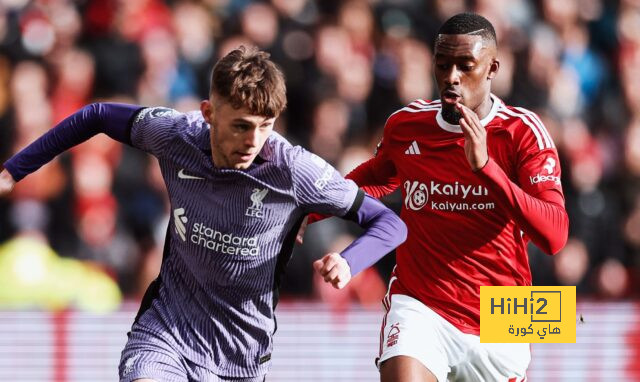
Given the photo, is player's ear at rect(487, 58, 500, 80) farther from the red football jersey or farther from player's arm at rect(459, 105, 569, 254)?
player's arm at rect(459, 105, 569, 254)

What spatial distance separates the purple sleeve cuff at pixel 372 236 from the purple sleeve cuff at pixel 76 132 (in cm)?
114

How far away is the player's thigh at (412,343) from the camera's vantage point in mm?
5867

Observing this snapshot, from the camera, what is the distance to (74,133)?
18.3 ft

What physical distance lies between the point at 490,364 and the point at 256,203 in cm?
160

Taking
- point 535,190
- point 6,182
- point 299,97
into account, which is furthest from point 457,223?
point 299,97

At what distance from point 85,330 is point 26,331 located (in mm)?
440

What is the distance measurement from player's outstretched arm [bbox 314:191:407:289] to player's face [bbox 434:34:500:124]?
2.91ft

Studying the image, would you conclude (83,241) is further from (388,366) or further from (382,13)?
(388,366)

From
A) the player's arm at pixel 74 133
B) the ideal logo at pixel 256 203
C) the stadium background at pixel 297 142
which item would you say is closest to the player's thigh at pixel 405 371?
the ideal logo at pixel 256 203

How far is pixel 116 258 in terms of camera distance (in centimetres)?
965

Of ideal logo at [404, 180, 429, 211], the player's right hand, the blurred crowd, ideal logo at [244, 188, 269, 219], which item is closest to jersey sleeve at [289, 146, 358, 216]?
ideal logo at [244, 188, 269, 219]

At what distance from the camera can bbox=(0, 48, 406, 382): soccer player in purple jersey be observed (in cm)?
520

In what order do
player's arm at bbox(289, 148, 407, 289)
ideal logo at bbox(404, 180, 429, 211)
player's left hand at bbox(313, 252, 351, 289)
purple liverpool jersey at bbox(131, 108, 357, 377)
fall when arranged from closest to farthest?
1. player's left hand at bbox(313, 252, 351, 289)
2. player's arm at bbox(289, 148, 407, 289)
3. purple liverpool jersey at bbox(131, 108, 357, 377)
4. ideal logo at bbox(404, 180, 429, 211)

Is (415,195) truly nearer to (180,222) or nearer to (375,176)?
(375,176)
